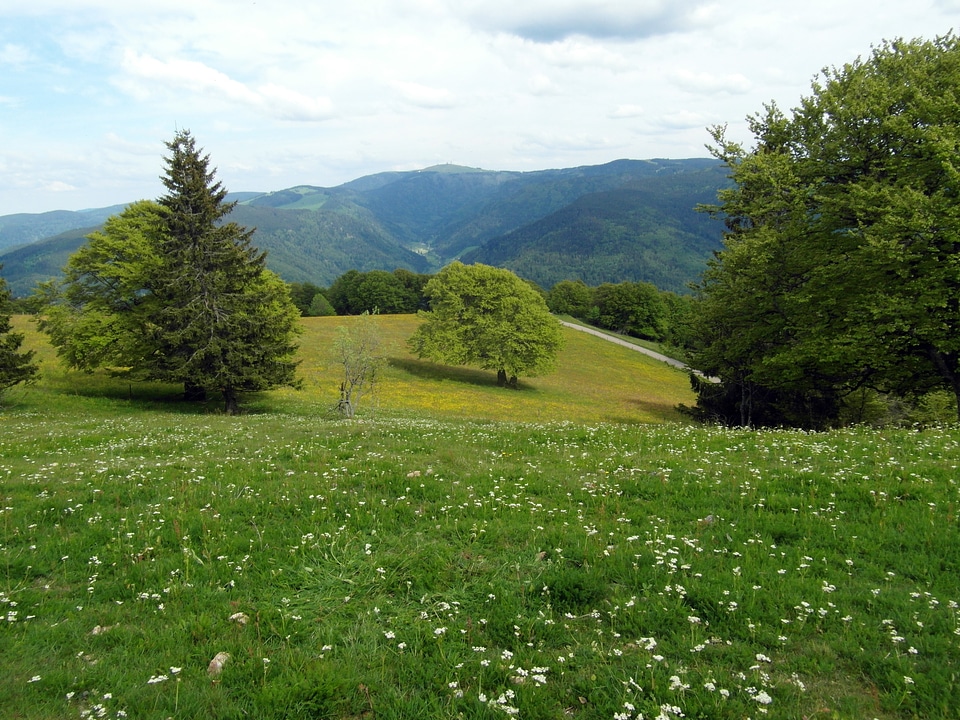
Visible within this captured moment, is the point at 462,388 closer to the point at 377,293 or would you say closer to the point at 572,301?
the point at 377,293

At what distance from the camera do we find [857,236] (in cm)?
2447

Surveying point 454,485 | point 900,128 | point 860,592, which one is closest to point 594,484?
point 454,485

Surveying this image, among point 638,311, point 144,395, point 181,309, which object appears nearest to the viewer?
point 181,309

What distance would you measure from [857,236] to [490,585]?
86.5 feet

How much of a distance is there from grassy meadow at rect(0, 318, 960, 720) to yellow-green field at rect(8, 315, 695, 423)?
22513 millimetres

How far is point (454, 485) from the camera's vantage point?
429 inches

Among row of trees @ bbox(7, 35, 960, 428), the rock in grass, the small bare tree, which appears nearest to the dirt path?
row of trees @ bbox(7, 35, 960, 428)

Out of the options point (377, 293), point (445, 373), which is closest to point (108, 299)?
point (445, 373)

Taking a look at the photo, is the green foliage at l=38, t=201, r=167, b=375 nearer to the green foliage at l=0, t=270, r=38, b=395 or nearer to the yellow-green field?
the green foliage at l=0, t=270, r=38, b=395

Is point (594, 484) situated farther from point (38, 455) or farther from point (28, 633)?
point (38, 455)

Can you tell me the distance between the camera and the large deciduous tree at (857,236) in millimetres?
21000

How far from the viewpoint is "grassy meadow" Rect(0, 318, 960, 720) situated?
5129 millimetres

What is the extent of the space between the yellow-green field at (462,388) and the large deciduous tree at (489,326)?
3019mm

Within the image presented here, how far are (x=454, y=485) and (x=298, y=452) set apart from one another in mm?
5966
